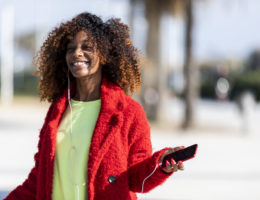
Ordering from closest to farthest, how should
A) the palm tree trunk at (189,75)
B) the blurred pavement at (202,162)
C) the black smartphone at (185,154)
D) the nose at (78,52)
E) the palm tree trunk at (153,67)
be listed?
the black smartphone at (185,154) < the nose at (78,52) < the blurred pavement at (202,162) < the palm tree trunk at (189,75) < the palm tree trunk at (153,67)

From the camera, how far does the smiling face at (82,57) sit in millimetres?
2404

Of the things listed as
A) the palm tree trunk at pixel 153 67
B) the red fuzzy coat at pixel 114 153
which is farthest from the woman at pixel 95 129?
the palm tree trunk at pixel 153 67

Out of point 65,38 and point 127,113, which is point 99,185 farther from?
point 65,38

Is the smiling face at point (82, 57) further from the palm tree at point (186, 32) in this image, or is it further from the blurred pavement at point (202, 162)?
the palm tree at point (186, 32)

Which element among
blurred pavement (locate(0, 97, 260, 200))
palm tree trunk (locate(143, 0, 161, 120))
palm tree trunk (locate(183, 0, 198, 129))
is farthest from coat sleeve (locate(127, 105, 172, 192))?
palm tree trunk (locate(143, 0, 161, 120))

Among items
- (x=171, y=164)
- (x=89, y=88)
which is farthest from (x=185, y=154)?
(x=89, y=88)

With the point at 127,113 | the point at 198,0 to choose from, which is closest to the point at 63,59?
the point at 127,113

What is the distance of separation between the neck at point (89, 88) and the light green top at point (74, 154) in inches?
3.1

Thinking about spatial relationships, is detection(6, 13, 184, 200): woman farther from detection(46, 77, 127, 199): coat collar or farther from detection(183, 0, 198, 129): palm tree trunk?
detection(183, 0, 198, 129): palm tree trunk

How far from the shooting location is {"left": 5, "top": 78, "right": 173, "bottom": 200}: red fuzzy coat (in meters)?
2.20

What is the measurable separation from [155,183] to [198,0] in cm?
1071

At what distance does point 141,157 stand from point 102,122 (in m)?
0.26

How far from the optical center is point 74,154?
2.27m

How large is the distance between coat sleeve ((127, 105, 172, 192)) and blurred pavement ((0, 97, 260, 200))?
69 cm
